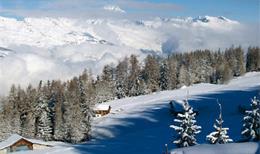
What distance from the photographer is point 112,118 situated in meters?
120

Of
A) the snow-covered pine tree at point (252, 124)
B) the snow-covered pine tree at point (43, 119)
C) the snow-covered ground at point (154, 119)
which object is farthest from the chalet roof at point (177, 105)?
the snow-covered pine tree at point (252, 124)

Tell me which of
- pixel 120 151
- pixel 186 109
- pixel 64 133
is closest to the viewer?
pixel 186 109

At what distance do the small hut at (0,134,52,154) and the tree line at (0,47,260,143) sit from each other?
10.9 metres

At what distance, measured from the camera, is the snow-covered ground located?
78.4 m

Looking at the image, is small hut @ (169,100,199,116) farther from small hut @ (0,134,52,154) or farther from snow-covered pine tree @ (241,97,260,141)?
snow-covered pine tree @ (241,97,260,141)

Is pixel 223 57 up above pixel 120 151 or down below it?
above

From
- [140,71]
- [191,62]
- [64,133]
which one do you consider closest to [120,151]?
[64,133]

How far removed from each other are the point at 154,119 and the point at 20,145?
34.0 metres

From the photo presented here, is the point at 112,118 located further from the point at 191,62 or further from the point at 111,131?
the point at 191,62

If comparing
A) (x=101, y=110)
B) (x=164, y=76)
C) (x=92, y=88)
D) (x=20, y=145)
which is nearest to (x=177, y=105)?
(x=101, y=110)

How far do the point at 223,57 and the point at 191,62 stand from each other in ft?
57.5

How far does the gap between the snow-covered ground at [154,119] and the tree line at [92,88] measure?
564cm

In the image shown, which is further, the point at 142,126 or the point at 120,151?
the point at 142,126

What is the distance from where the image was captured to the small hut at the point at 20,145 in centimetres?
8777
